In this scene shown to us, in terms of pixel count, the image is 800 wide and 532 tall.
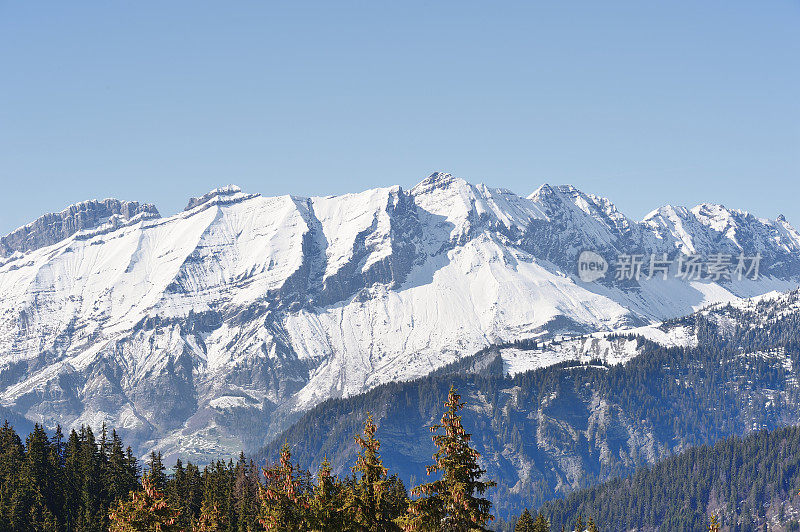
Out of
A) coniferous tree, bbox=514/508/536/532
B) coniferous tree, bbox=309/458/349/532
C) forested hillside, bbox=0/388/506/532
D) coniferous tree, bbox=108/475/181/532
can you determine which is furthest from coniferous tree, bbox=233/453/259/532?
coniferous tree, bbox=108/475/181/532

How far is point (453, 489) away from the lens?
54812 millimetres

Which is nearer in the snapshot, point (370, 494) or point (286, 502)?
point (370, 494)

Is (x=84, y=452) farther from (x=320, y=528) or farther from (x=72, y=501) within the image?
(x=320, y=528)

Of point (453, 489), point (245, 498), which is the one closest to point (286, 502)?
point (453, 489)

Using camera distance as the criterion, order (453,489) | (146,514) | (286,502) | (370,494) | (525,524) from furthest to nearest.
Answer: (525,524), (286,502), (370,494), (146,514), (453,489)

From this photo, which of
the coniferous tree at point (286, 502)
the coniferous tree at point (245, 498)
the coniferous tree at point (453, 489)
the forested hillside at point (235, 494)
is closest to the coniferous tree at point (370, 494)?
the forested hillside at point (235, 494)

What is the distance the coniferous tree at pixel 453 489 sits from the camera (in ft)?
179

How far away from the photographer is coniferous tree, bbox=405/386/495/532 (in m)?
54.7

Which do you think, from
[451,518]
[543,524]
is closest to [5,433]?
[543,524]

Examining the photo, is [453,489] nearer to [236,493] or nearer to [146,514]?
[146,514]

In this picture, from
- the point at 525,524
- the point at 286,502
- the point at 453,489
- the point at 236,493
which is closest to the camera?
the point at 453,489

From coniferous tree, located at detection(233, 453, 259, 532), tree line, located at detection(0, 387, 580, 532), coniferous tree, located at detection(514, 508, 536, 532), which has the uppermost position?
tree line, located at detection(0, 387, 580, 532)

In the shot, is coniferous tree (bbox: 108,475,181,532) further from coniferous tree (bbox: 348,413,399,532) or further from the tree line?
coniferous tree (bbox: 348,413,399,532)

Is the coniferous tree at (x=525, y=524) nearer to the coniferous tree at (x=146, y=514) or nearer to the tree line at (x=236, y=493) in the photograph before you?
the tree line at (x=236, y=493)
